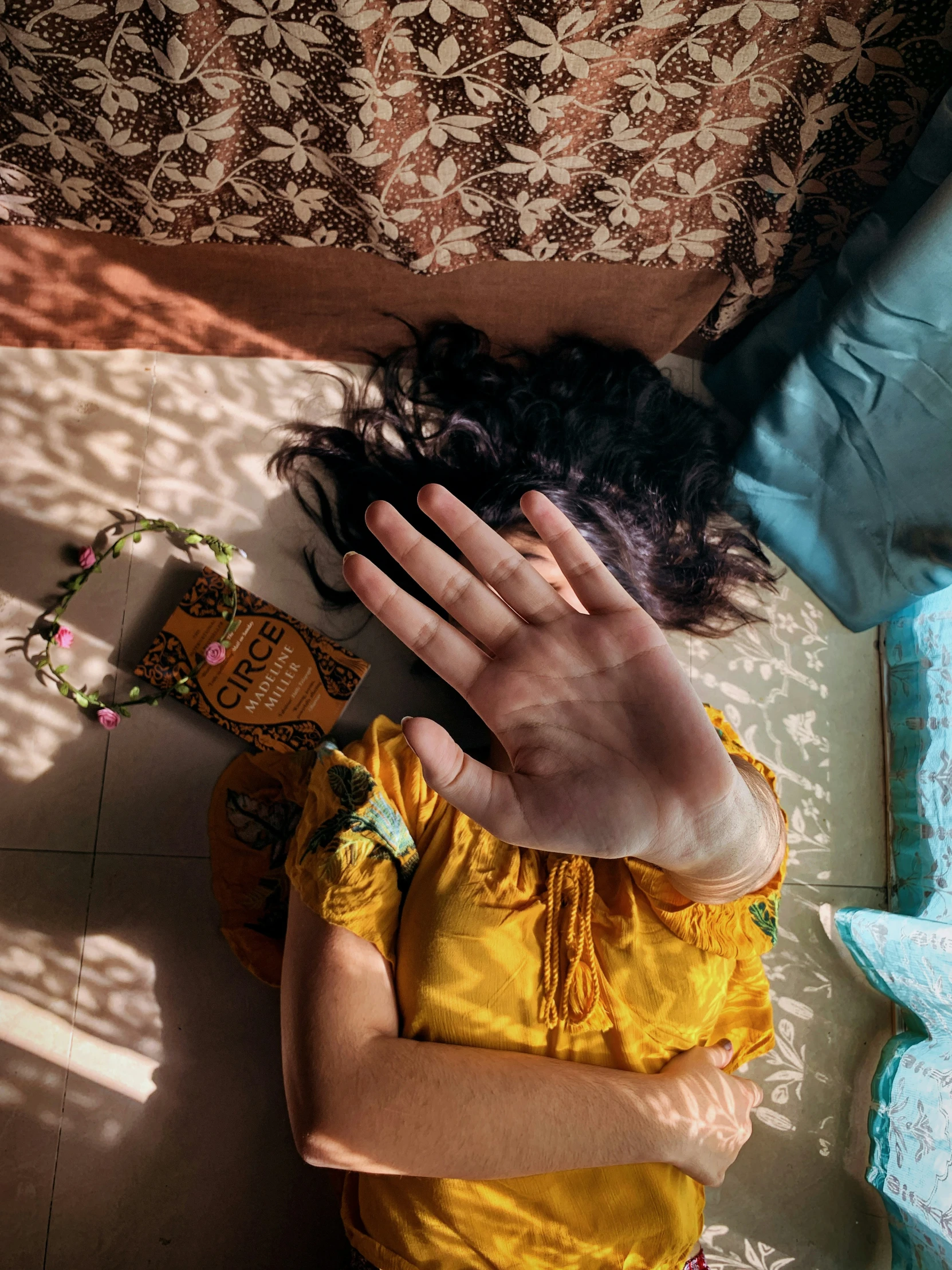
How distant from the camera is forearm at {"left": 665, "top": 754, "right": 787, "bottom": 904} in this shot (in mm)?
871

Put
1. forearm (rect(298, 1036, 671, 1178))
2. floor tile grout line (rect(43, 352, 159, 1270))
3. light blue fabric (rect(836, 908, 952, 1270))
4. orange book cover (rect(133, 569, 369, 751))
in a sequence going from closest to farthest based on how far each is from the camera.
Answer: forearm (rect(298, 1036, 671, 1178)) < light blue fabric (rect(836, 908, 952, 1270)) < floor tile grout line (rect(43, 352, 159, 1270)) < orange book cover (rect(133, 569, 369, 751))

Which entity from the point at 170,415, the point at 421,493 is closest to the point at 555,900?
the point at 421,493

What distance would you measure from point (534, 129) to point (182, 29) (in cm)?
52

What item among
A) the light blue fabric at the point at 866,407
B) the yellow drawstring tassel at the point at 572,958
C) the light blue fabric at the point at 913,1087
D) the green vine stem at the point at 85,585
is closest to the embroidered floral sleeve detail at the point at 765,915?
the yellow drawstring tassel at the point at 572,958

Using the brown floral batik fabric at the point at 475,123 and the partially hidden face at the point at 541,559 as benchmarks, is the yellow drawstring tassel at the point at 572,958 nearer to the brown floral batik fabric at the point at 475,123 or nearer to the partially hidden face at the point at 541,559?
the partially hidden face at the point at 541,559

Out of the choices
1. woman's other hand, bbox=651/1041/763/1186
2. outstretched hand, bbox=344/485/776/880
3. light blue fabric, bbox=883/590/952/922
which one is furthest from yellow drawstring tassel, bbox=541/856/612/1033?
light blue fabric, bbox=883/590/952/922

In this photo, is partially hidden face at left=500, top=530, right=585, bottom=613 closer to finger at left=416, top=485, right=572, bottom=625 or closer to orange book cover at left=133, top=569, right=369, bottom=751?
finger at left=416, top=485, right=572, bottom=625

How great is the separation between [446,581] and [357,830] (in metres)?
0.39

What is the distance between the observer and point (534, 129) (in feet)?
4.04

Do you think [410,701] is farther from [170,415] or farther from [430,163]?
[430,163]

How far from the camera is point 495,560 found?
85cm

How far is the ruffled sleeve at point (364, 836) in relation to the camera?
1016 millimetres

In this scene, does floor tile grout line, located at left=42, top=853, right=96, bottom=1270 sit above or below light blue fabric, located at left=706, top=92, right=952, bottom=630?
below

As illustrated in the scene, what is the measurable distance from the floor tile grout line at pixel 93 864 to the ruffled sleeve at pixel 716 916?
0.93m
